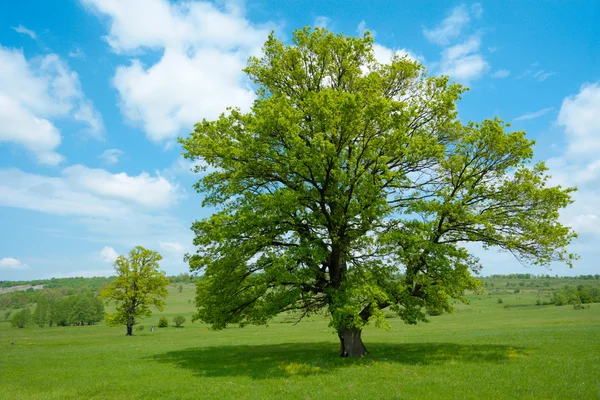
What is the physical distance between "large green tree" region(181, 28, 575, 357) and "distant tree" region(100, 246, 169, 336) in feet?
140

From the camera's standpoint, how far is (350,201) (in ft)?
68.6

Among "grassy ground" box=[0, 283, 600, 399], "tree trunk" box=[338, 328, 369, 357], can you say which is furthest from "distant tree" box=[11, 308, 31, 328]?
"tree trunk" box=[338, 328, 369, 357]

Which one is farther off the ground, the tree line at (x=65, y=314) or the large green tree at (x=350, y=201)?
the large green tree at (x=350, y=201)

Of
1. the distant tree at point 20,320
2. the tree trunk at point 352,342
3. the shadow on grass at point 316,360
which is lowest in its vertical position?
the distant tree at point 20,320

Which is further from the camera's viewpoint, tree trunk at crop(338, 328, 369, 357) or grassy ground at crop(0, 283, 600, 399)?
tree trunk at crop(338, 328, 369, 357)

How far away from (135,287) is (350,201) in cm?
5418

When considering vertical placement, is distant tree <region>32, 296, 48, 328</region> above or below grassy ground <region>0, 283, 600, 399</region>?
below

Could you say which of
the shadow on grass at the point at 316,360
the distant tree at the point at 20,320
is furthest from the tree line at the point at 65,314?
the shadow on grass at the point at 316,360

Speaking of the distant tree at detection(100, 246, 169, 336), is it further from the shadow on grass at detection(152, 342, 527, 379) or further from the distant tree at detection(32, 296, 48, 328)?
the distant tree at detection(32, 296, 48, 328)

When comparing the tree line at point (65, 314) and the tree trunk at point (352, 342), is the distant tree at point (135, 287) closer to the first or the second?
the tree trunk at point (352, 342)

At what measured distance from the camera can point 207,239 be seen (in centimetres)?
2162

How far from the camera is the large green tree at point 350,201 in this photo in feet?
65.8

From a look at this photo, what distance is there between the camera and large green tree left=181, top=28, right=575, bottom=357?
20062mm

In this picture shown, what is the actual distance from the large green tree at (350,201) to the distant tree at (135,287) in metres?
42.7
